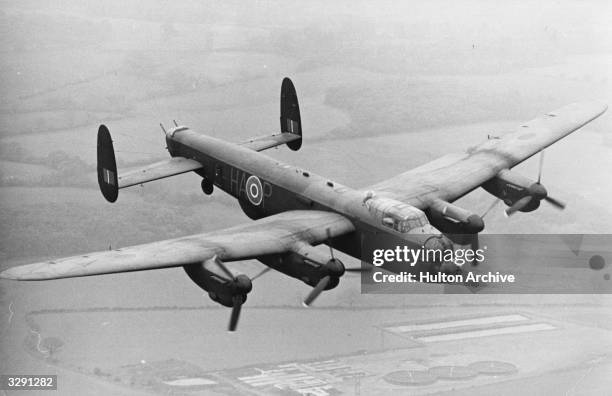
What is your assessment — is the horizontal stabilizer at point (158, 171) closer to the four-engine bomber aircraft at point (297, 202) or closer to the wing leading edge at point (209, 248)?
the four-engine bomber aircraft at point (297, 202)

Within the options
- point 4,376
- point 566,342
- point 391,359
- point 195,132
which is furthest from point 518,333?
point 4,376

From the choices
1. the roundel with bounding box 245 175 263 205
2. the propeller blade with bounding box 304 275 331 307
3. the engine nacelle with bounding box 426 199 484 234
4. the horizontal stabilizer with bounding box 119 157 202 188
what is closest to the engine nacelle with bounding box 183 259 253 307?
the propeller blade with bounding box 304 275 331 307

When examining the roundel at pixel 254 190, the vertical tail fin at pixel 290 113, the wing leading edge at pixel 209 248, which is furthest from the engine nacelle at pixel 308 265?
the vertical tail fin at pixel 290 113

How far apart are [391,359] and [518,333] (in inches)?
191

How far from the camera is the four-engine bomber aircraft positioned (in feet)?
98.3

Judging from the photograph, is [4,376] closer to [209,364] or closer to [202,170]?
[209,364]

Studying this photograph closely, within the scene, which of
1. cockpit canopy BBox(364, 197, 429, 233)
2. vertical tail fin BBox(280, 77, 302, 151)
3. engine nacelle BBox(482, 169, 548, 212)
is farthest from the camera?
vertical tail fin BBox(280, 77, 302, 151)

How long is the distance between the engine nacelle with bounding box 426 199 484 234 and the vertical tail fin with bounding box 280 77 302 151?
23.4ft

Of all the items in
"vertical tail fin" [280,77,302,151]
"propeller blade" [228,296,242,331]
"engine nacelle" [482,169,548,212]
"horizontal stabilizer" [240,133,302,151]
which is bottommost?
"propeller blade" [228,296,242,331]

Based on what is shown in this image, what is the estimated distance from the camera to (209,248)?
1210 inches

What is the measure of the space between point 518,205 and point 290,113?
936cm

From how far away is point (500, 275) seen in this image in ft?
111

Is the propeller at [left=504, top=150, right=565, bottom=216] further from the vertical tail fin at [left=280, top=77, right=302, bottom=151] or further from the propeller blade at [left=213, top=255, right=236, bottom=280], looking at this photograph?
the propeller blade at [left=213, top=255, right=236, bottom=280]

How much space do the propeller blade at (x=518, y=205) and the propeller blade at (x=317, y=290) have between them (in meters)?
8.91
